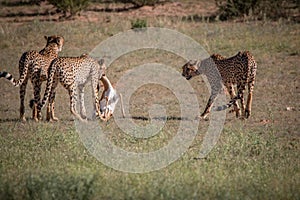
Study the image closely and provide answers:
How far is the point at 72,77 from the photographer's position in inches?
459

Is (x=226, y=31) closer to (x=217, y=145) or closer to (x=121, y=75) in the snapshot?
(x=121, y=75)

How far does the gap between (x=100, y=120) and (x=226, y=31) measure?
8995 mm

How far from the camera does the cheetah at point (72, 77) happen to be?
11523mm

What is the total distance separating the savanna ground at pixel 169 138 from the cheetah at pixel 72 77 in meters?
0.32

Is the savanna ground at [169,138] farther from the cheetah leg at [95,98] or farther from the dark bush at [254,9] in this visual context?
the dark bush at [254,9]

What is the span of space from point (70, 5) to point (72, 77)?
11.7m

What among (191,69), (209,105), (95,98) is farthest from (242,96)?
(95,98)

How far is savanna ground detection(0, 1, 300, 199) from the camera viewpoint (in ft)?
24.6

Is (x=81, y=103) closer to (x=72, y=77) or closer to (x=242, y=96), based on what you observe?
(x=72, y=77)

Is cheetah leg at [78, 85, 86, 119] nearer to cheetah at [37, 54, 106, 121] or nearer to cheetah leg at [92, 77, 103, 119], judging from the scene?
cheetah at [37, 54, 106, 121]

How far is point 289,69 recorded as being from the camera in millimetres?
16188

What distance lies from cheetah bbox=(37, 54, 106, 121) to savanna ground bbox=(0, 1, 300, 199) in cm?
32

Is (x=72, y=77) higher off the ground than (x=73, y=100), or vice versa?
(x=72, y=77)

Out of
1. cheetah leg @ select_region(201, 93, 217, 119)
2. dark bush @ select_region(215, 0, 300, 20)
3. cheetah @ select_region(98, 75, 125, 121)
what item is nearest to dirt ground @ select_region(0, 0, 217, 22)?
dark bush @ select_region(215, 0, 300, 20)
